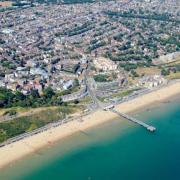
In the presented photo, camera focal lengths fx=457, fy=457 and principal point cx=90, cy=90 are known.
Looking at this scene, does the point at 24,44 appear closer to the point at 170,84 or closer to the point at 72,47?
the point at 72,47

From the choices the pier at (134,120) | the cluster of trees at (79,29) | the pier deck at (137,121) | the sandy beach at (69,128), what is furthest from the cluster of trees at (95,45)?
the pier deck at (137,121)

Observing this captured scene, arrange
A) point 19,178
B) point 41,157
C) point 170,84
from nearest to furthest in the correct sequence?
point 19,178 → point 41,157 → point 170,84

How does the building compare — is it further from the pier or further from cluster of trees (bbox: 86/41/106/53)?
the pier

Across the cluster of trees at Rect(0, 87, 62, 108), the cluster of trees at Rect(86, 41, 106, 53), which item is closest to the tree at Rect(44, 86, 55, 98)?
the cluster of trees at Rect(0, 87, 62, 108)

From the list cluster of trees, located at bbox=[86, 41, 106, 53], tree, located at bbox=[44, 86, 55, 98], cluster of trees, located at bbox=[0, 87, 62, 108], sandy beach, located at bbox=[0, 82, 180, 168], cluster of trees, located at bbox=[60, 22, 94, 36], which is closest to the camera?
sandy beach, located at bbox=[0, 82, 180, 168]

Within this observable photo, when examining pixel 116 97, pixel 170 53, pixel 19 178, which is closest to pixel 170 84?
pixel 116 97

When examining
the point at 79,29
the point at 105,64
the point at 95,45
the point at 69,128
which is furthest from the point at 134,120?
the point at 79,29

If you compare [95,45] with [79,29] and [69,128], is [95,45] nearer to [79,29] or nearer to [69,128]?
[79,29]
